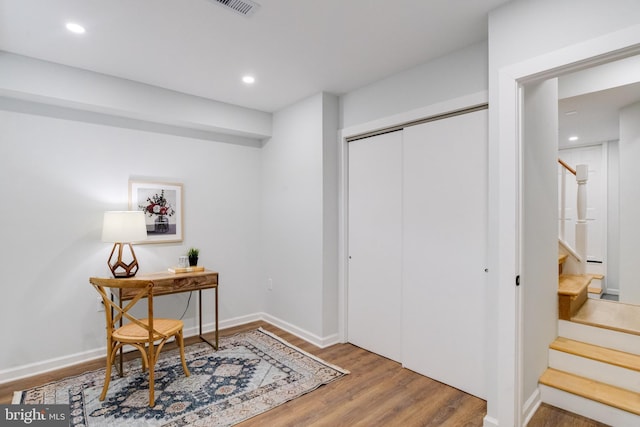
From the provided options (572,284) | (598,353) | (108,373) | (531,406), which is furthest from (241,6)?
(572,284)

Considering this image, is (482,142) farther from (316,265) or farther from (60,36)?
(60,36)

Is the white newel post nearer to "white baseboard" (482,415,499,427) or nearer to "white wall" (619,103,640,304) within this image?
"white wall" (619,103,640,304)

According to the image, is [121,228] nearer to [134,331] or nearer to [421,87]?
[134,331]

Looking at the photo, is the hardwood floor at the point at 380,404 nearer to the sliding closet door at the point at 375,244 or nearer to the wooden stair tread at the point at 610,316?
the sliding closet door at the point at 375,244

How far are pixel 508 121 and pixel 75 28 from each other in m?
2.89

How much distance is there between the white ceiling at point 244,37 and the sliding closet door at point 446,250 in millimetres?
673

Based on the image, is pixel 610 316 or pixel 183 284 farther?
pixel 183 284

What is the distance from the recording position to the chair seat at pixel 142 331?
240 centimetres

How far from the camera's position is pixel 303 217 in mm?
3656

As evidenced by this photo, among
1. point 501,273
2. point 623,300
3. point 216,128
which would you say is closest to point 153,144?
point 216,128

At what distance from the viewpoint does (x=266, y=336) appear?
364 cm

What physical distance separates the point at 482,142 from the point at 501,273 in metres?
0.98

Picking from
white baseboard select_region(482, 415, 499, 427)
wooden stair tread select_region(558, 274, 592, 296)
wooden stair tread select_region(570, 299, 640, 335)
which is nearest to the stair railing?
wooden stair tread select_region(558, 274, 592, 296)

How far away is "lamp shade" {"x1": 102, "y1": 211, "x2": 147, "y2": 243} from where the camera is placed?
2.85 metres
